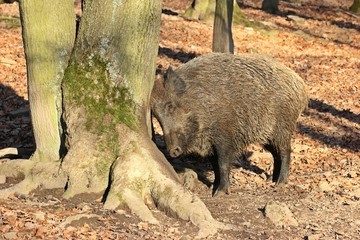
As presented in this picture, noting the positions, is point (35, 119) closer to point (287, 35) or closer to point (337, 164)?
point (337, 164)

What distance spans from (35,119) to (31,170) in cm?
56

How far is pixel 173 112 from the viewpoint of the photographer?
7.26 meters

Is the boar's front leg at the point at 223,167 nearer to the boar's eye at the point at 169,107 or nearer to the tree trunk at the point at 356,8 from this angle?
the boar's eye at the point at 169,107

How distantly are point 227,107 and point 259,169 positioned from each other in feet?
6.13

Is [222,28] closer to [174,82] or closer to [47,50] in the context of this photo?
[174,82]

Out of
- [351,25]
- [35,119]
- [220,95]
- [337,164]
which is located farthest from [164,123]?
[351,25]

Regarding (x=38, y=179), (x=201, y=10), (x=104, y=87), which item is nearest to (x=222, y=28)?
(x=201, y=10)

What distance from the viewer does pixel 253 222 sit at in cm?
641

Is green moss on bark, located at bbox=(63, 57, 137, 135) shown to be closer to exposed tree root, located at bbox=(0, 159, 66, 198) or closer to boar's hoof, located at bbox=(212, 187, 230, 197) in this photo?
exposed tree root, located at bbox=(0, 159, 66, 198)

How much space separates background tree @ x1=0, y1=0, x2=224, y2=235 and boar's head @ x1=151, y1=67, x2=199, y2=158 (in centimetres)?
45

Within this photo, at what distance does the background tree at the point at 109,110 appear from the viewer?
20.9 feet

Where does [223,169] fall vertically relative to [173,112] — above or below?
below

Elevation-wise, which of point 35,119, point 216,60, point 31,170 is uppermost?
point 216,60

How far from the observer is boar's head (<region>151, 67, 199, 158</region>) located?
721cm
